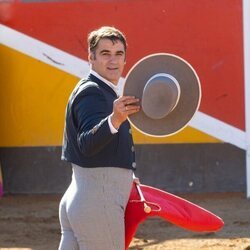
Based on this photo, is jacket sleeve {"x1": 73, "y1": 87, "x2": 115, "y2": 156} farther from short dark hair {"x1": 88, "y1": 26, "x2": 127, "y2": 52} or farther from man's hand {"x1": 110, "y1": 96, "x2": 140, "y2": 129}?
short dark hair {"x1": 88, "y1": 26, "x2": 127, "y2": 52}

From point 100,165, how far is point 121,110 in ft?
1.11

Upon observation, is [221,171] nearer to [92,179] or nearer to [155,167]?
[155,167]

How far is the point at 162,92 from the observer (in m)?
3.23

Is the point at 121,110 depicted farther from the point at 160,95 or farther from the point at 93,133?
the point at 160,95

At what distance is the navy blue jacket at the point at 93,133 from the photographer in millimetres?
3129

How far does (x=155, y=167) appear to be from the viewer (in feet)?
26.2

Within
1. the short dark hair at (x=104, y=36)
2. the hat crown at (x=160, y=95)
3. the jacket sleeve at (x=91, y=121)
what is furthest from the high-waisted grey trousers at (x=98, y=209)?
the short dark hair at (x=104, y=36)

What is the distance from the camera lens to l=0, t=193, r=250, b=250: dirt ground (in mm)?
6164

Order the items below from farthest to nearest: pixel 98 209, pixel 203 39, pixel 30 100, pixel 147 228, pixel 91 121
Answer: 1. pixel 30 100
2. pixel 203 39
3. pixel 147 228
4. pixel 98 209
5. pixel 91 121

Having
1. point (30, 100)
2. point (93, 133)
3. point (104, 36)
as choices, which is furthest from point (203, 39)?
point (93, 133)

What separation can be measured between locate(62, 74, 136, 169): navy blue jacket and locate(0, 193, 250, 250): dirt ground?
9.19 ft

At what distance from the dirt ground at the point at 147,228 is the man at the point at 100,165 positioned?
2.77 metres

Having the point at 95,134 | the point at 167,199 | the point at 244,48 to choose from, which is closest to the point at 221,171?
the point at 244,48

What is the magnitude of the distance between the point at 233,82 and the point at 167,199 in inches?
173
